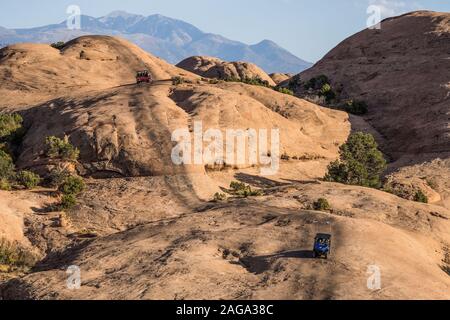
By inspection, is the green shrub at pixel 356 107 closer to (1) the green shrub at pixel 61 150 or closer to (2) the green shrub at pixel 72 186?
(1) the green shrub at pixel 61 150

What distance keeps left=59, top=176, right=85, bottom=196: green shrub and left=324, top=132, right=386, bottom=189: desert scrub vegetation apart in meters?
19.2

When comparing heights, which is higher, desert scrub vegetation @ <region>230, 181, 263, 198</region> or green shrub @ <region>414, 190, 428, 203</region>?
desert scrub vegetation @ <region>230, 181, 263, 198</region>

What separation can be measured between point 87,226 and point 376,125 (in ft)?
135

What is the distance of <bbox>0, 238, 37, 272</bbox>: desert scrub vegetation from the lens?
24.9 metres

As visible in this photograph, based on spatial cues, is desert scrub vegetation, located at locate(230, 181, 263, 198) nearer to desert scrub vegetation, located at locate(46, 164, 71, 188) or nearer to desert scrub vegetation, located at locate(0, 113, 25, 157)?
desert scrub vegetation, located at locate(46, 164, 71, 188)

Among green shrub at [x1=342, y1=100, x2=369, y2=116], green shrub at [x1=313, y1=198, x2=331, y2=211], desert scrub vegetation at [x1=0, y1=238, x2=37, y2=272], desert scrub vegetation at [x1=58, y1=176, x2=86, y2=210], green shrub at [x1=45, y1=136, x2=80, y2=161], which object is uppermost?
green shrub at [x1=342, y1=100, x2=369, y2=116]

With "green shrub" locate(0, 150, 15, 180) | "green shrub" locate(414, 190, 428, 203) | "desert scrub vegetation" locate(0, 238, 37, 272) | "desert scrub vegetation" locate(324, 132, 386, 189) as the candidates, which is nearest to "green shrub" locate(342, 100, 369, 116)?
"desert scrub vegetation" locate(324, 132, 386, 189)

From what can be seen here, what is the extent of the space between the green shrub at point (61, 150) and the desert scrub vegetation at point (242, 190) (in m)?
12.7

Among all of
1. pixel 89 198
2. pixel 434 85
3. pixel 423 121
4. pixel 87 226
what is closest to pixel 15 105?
pixel 89 198

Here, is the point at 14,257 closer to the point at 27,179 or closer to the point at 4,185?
the point at 4,185

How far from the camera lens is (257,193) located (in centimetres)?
3369
